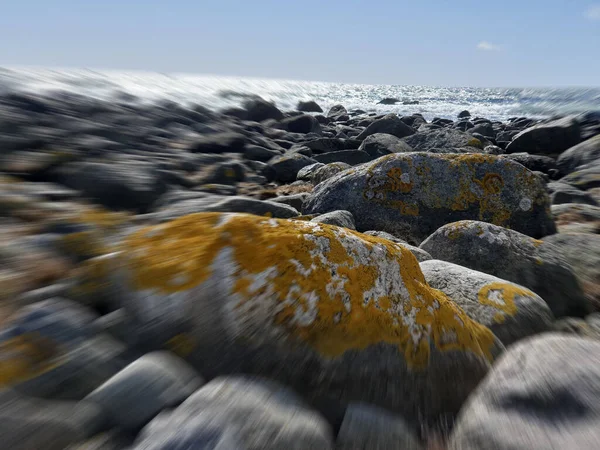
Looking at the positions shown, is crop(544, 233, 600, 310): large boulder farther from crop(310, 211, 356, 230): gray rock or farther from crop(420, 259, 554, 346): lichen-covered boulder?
crop(310, 211, 356, 230): gray rock

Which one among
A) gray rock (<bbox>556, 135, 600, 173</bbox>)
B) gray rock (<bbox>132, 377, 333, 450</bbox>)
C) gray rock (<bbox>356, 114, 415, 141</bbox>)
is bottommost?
gray rock (<bbox>556, 135, 600, 173</bbox>)

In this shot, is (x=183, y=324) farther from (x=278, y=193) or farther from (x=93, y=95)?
(x=93, y=95)

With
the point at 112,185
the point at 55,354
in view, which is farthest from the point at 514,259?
the point at 112,185

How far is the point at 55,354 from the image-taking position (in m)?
1.70

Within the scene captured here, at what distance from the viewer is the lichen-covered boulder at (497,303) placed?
255 centimetres

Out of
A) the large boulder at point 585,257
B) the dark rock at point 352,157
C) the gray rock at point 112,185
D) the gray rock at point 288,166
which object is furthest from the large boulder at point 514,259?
the dark rock at point 352,157

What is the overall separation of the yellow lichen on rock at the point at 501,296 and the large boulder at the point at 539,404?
0.54 m

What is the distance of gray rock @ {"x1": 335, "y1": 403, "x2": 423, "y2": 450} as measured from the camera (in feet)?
5.26

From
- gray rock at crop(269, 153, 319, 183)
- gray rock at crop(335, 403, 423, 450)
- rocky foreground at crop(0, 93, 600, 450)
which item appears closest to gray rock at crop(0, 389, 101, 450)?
rocky foreground at crop(0, 93, 600, 450)

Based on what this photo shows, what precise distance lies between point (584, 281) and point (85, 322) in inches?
169

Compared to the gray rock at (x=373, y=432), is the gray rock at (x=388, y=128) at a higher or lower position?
lower

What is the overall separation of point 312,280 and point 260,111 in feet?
74.3

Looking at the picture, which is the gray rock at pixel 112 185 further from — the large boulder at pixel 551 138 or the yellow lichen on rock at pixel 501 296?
the large boulder at pixel 551 138

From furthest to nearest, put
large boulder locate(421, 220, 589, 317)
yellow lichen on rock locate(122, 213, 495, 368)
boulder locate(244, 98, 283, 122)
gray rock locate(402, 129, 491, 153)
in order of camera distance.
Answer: boulder locate(244, 98, 283, 122), gray rock locate(402, 129, 491, 153), large boulder locate(421, 220, 589, 317), yellow lichen on rock locate(122, 213, 495, 368)
